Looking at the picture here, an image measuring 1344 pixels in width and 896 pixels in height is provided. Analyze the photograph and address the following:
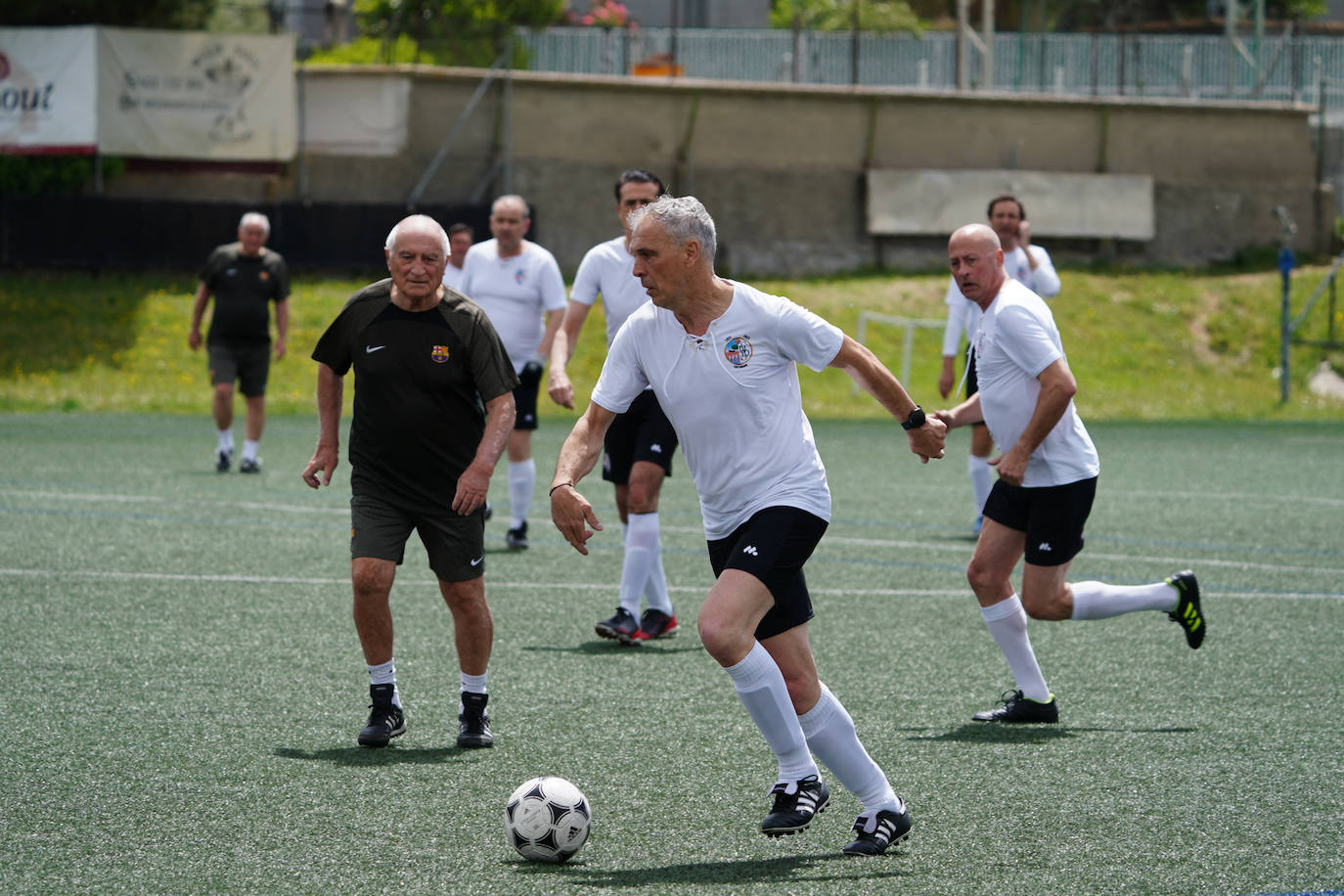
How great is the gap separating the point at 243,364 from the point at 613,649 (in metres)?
9.05

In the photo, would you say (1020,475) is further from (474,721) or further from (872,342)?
(872,342)

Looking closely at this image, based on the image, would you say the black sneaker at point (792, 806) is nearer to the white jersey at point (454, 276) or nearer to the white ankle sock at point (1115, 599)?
the white ankle sock at point (1115, 599)

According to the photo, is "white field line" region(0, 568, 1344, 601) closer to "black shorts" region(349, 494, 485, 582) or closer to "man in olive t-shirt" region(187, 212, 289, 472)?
"black shorts" region(349, 494, 485, 582)

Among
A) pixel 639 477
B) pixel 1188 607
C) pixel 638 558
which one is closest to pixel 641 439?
pixel 639 477

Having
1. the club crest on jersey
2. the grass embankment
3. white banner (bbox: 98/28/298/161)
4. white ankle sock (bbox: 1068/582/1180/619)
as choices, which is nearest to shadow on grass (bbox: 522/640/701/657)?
white ankle sock (bbox: 1068/582/1180/619)

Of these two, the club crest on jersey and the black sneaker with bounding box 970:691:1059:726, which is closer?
the club crest on jersey

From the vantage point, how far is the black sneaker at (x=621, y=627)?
8.69m

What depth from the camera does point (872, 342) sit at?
29438 mm

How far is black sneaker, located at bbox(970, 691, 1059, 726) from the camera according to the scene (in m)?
7.06

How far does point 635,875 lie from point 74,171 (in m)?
26.5

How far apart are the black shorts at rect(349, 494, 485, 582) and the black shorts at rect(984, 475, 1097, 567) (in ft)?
7.51

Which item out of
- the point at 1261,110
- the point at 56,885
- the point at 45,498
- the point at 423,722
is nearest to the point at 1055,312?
the point at 1261,110

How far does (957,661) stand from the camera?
8.45m

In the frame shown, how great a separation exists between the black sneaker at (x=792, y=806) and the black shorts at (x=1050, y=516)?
7.21 feet
